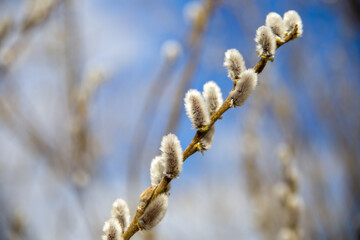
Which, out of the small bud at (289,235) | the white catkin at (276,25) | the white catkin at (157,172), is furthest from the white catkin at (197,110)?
the small bud at (289,235)

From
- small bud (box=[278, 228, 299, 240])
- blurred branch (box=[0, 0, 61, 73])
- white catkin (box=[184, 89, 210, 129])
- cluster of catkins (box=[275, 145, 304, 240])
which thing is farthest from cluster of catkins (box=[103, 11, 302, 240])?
blurred branch (box=[0, 0, 61, 73])

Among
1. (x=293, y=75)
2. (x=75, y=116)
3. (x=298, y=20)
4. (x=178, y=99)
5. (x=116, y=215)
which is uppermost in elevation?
(x=75, y=116)

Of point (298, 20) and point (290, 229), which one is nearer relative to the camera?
point (298, 20)

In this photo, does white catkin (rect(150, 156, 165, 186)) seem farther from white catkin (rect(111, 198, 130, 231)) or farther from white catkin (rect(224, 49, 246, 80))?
white catkin (rect(224, 49, 246, 80))

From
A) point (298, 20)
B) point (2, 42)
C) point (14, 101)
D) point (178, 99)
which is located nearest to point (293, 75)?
point (178, 99)

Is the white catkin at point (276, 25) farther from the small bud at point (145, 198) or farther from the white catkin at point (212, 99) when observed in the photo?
the small bud at point (145, 198)

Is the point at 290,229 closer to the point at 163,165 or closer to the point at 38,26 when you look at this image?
the point at 163,165

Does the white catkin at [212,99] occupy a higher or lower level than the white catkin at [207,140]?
higher

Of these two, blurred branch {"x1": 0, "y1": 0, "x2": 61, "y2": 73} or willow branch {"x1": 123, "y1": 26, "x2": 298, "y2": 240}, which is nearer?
willow branch {"x1": 123, "y1": 26, "x2": 298, "y2": 240}

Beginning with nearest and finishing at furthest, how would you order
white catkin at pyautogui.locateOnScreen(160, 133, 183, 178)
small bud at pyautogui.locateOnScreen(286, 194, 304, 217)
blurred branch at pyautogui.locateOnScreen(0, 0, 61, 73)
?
white catkin at pyautogui.locateOnScreen(160, 133, 183, 178) → small bud at pyautogui.locateOnScreen(286, 194, 304, 217) → blurred branch at pyautogui.locateOnScreen(0, 0, 61, 73)
